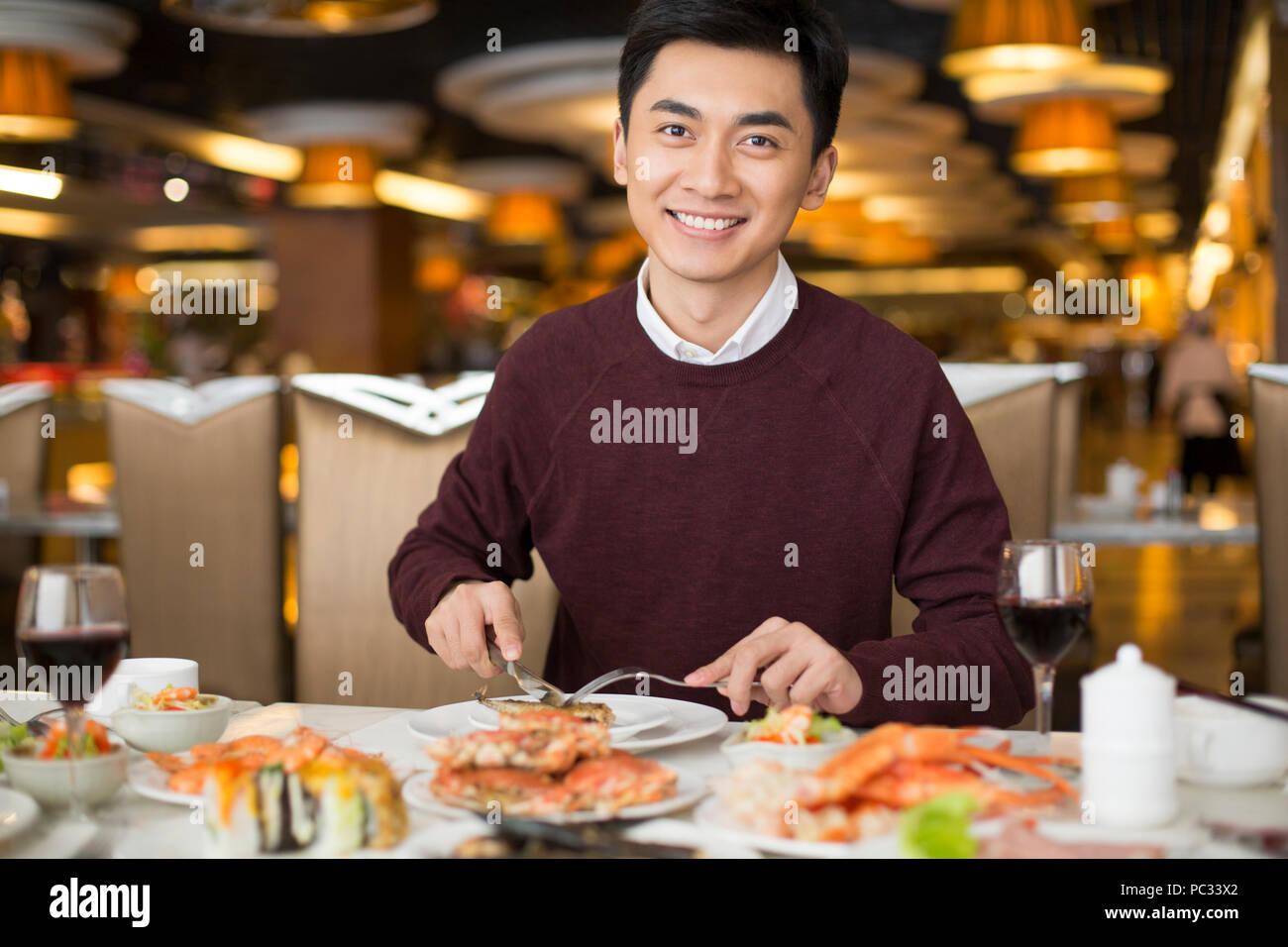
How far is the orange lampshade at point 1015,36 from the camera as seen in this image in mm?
5602

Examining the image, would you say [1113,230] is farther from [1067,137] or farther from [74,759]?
[74,759]

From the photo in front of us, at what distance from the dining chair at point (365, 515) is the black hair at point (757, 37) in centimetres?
67

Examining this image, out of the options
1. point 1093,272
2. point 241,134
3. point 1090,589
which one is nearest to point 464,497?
point 1090,589

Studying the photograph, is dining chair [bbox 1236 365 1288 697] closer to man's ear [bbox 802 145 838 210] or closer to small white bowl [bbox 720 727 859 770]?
man's ear [bbox 802 145 838 210]

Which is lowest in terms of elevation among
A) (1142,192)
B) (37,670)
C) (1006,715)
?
(1006,715)

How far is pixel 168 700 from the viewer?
1225 mm

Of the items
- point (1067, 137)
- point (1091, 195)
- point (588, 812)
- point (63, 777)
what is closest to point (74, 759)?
point (63, 777)

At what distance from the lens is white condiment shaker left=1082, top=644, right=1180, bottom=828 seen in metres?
0.92

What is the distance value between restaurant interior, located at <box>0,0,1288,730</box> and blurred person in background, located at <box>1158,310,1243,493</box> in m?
0.07
